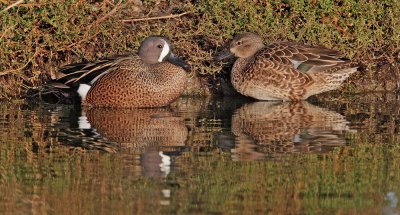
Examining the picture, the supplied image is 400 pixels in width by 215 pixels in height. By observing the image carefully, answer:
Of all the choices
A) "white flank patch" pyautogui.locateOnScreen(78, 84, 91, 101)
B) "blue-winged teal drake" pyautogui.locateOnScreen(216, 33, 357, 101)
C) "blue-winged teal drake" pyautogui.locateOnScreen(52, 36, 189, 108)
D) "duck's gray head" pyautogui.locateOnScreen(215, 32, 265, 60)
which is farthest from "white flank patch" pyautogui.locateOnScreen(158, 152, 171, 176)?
"duck's gray head" pyautogui.locateOnScreen(215, 32, 265, 60)

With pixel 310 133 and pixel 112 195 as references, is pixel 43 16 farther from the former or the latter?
pixel 112 195

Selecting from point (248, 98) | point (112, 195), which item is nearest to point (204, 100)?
point (248, 98)

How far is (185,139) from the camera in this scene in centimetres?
857

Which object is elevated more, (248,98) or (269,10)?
(269,10)

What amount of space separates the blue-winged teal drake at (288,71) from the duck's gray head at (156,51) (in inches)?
37.7

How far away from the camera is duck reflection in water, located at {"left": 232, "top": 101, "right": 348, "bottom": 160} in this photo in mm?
8062

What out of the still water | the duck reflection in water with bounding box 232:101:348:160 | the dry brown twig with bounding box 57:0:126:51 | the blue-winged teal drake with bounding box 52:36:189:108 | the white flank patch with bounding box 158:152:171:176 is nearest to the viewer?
the still water

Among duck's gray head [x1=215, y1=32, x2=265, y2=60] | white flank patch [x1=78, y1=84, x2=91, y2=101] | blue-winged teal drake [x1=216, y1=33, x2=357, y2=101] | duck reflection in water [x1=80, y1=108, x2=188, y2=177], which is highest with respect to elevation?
duck's gray head [x1=215, y1=32, x2=265, y2=60]

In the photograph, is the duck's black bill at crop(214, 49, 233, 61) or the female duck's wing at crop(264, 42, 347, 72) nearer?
the female duck's wing at crop(264, 42, 347, 72)

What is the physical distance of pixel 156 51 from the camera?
10.8 meters

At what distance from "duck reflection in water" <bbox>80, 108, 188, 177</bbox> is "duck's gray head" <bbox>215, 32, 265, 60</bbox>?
A: 1318 millimetres

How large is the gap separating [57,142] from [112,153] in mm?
707

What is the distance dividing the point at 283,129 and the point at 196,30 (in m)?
2.95

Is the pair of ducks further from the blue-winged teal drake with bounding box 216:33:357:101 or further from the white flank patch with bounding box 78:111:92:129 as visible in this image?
the white flank patch with bounding box 78:111:92:129
